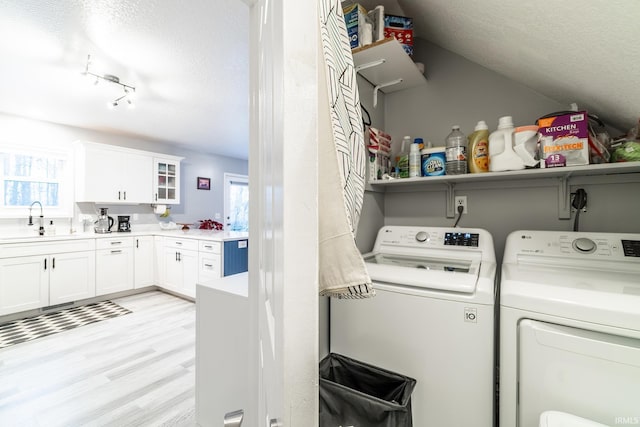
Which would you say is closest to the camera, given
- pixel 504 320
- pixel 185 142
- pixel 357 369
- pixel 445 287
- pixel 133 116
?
pixel 504 320

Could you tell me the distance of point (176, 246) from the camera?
3.75 m

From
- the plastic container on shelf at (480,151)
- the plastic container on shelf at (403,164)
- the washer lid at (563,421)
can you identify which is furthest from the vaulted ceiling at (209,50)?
the washer lid at (563,421)

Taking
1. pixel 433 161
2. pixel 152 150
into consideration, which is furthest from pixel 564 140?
pixel 152 150

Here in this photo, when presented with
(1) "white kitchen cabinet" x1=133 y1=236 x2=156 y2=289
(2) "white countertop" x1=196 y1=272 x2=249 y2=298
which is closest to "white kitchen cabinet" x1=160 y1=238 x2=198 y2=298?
(1) "white kitchen cabinet" x1=133 y1=236 x2=156 y2=289

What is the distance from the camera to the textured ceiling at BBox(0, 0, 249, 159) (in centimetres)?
158

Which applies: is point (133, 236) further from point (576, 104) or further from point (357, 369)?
point (576, 104)

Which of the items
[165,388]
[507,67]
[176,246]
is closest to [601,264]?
[507,67]

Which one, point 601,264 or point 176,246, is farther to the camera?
point 176,246

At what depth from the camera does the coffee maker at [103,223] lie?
377cm

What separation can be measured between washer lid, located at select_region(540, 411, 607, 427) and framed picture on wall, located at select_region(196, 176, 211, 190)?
5.42 meters

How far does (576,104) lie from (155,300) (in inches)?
180

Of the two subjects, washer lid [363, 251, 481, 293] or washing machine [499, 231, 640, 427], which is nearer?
washing machine [499, 231, 640, 427]

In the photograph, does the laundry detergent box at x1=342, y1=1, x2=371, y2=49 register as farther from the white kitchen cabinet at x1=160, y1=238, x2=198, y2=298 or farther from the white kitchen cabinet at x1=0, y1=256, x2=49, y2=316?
the white kitchen cabinet at x1=0, y1=256, x2=49, y2=316

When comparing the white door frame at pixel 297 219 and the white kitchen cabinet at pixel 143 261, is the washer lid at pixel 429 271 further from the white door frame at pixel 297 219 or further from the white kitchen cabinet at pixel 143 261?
the white kitchen cabinet at pixel 143 261
